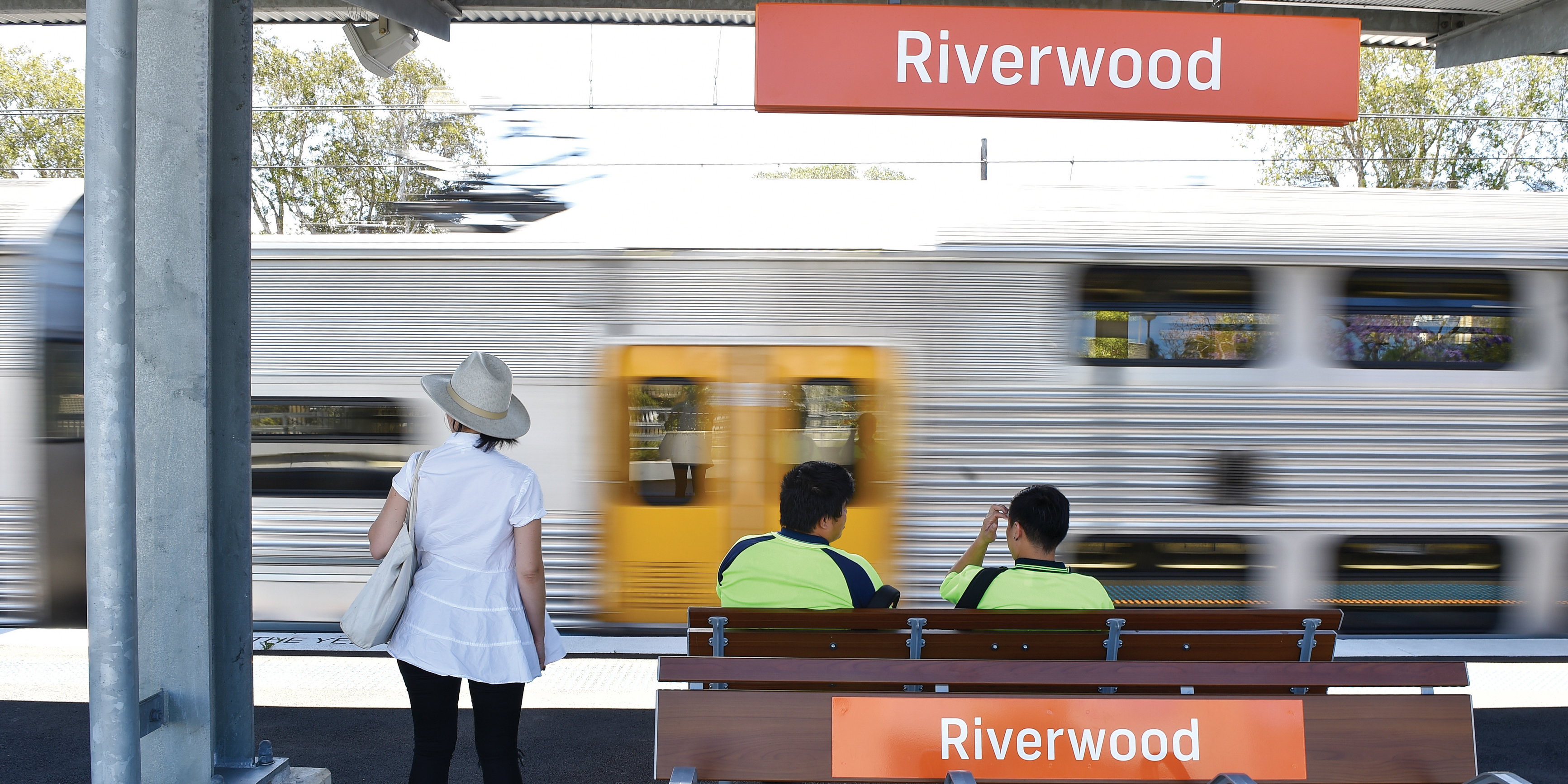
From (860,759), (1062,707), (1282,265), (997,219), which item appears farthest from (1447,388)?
(860,759)

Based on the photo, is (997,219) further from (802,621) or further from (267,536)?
(267,536)

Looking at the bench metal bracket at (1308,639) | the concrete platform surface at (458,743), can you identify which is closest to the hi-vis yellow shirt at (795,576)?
the concrete platform surface at (458,743)

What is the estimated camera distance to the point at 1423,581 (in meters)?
5.84

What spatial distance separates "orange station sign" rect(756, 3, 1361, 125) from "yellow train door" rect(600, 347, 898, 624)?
2.21 m

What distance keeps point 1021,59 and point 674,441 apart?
3075mm

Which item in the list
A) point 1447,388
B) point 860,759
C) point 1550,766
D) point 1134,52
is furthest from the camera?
point 1447,388

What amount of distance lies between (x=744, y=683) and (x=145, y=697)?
191cm

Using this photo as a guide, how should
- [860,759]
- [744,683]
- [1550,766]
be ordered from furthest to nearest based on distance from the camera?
1. [1550,766]
2. [744,683]
3. [860,759]

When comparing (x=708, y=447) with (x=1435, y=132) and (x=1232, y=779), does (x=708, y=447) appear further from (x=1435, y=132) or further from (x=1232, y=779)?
(x=1435, y=132)

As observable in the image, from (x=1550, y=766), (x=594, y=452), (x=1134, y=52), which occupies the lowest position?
(x=1550, y=766)

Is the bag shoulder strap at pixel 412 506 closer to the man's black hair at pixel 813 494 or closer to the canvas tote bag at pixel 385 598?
the canvas tote bag at pixel 385 598

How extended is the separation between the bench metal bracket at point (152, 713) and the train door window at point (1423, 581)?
595cm

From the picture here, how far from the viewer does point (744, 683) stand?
3260 mm

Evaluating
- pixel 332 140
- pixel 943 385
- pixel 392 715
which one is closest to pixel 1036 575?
pixel 943 385
